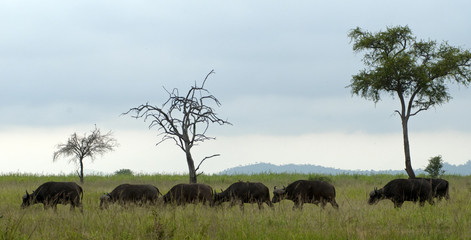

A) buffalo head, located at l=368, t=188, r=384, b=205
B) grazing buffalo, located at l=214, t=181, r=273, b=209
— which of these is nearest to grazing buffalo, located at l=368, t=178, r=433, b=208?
buffalo head, located at l=368, t=188, r=384, b=205

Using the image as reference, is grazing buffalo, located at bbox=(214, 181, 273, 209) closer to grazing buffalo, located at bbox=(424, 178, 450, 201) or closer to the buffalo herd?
the buffalo herd

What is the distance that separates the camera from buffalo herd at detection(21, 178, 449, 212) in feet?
57.7

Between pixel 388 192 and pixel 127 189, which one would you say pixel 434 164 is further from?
pixel 127 189

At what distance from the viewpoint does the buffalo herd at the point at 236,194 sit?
57.7 ft

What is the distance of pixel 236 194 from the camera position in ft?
59.3

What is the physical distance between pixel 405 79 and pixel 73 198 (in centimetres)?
2821

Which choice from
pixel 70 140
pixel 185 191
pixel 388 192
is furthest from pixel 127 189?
pixel 70 140

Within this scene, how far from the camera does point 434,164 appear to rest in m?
42.5

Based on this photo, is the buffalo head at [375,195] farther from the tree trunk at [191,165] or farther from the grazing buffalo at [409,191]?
the tree trunk at [191,165]

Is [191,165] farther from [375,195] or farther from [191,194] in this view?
[375,195]

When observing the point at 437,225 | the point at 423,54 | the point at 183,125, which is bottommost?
the point at 437,225

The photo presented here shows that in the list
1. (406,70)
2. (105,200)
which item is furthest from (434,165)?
(105,200)

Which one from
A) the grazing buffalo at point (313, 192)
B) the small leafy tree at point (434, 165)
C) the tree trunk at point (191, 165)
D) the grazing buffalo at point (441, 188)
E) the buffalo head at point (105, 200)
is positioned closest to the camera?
the buffalo head at point (105, 200)

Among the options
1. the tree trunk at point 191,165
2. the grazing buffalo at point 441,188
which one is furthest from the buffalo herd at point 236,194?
the tree trunk at point 191,165
